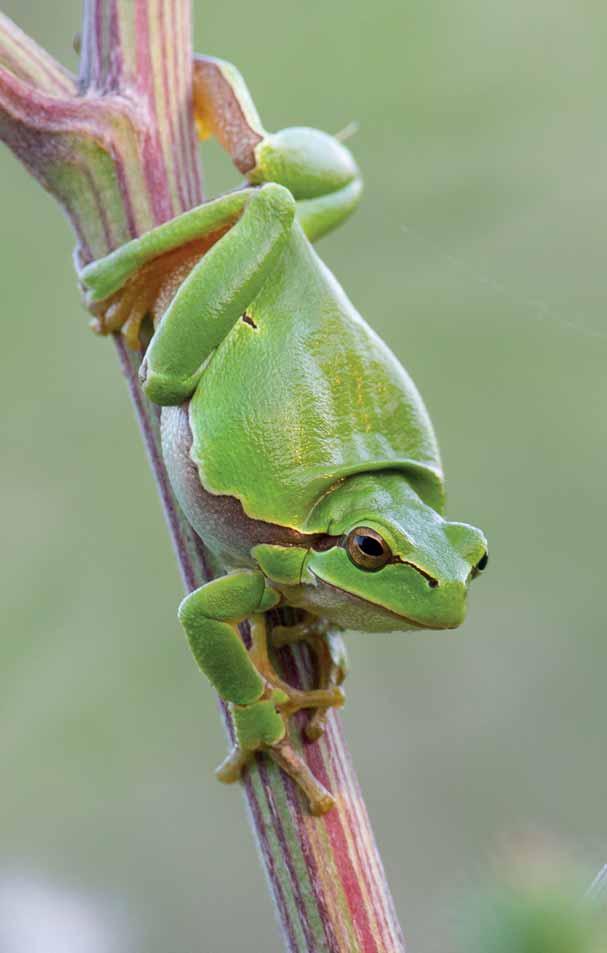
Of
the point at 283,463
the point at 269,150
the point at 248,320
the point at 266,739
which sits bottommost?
the point at 266,739

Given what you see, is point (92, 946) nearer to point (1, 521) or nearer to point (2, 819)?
point (2, 819)

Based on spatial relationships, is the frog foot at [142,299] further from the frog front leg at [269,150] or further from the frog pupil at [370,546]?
the frog pupil at [370,546]

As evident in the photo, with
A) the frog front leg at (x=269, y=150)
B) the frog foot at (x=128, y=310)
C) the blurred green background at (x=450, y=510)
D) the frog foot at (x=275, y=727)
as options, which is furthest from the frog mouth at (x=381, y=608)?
the blurred green background at (x=450, y=510)

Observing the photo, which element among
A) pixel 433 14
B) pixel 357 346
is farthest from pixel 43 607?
pixel 433 14

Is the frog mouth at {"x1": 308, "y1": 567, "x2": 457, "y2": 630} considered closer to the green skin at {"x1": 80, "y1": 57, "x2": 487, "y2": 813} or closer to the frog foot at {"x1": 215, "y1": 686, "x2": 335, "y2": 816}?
the green skin at {"x1": 80, "y1": 57, "x2": 487, "y2": 813}

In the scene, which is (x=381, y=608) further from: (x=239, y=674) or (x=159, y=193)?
(x=159, y=193)

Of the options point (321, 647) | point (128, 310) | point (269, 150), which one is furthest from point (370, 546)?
point (269, 150)

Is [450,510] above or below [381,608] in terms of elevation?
above
